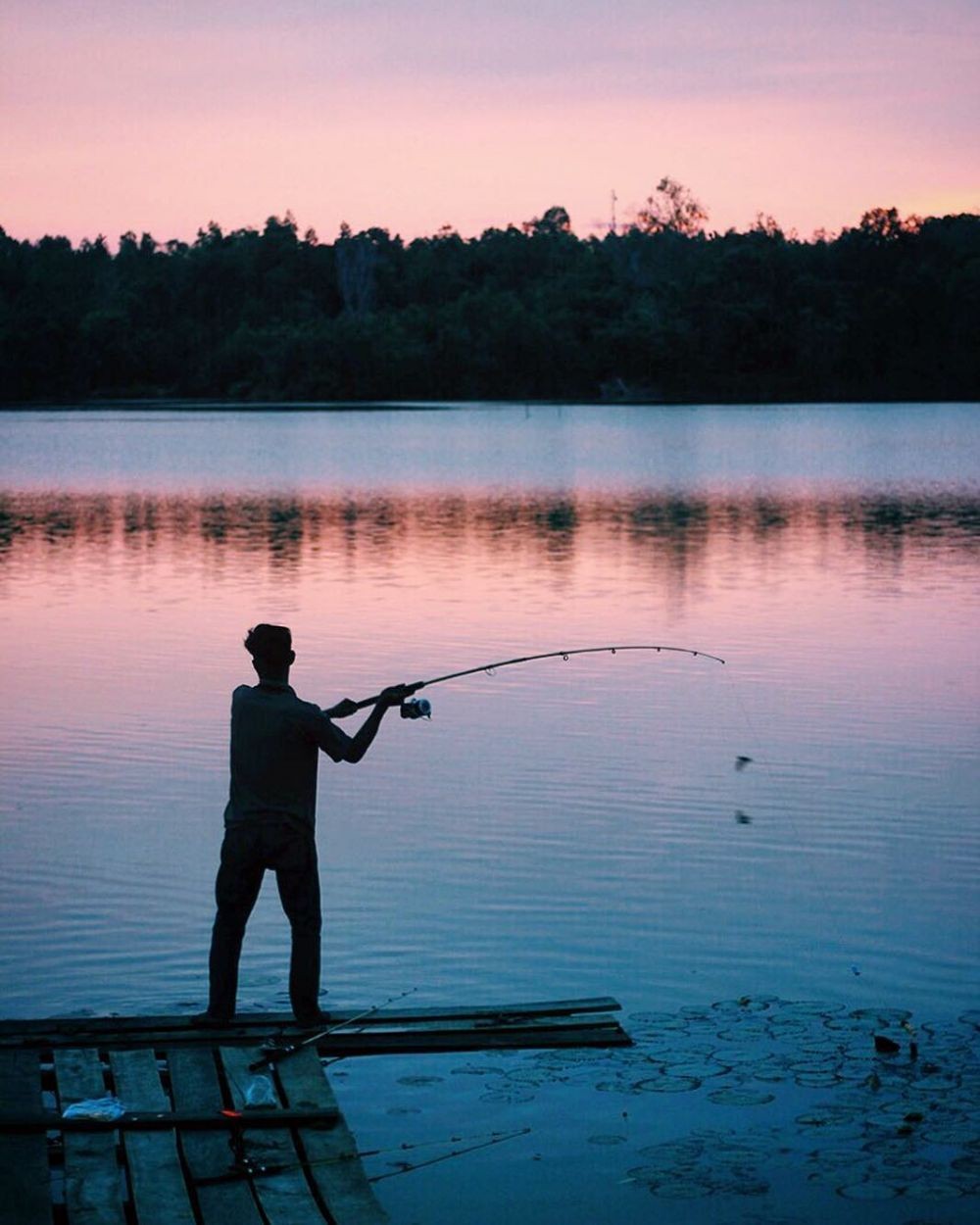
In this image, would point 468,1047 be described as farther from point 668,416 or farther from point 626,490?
point 668,416

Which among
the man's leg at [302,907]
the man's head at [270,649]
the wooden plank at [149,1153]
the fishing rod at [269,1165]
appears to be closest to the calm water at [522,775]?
the fishing rod at [269,1165]

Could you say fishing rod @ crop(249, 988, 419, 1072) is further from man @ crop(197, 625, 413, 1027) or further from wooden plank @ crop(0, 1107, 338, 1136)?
wooden plank @ crop(0, 1107, 338, 1136)

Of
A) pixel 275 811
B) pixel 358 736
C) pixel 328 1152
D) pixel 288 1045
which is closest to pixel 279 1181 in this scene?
pixel 328 1152

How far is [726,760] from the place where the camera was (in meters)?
14.9

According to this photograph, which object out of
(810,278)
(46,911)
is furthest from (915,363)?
(46,911)

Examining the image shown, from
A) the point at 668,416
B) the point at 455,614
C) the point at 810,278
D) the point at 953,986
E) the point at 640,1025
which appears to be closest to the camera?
the point at 640,1025

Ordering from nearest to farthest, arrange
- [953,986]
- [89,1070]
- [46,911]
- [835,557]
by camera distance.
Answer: [89,1070]
[953,986]
[46,911]
[835,557]

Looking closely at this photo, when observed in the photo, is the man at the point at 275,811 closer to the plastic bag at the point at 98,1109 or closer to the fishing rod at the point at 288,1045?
the fishing rod at the point at 288,1045

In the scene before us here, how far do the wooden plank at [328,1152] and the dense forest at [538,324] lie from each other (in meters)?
128

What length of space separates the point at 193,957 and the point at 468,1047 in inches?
90.1

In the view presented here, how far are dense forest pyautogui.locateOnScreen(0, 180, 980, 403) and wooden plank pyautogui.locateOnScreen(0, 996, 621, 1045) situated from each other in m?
127

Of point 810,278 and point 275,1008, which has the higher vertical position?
point 810,278

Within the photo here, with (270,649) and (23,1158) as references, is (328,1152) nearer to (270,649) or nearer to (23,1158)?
(23,1158)

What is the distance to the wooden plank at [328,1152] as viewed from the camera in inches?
246
